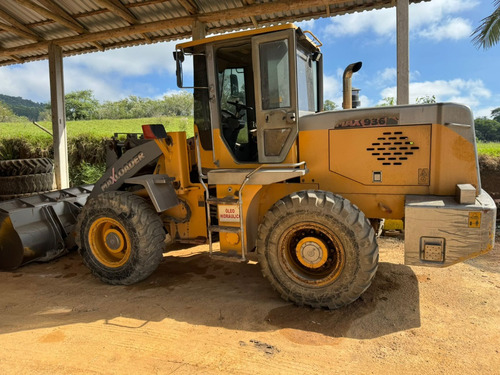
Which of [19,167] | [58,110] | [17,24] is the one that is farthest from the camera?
[58,110]

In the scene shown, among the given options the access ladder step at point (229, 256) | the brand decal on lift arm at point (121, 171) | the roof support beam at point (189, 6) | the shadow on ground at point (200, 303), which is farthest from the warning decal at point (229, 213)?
the roof support beam at point (189, 6)

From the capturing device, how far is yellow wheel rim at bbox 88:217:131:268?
190 inches

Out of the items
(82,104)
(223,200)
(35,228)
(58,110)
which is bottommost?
(35,228)

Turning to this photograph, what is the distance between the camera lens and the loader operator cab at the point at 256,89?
4.11 metres

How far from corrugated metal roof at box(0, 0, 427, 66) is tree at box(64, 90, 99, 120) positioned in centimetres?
3609

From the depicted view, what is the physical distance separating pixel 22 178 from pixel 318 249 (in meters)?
7.35

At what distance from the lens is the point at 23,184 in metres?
8.38

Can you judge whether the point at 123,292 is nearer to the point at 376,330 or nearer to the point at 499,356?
the point at 376,330

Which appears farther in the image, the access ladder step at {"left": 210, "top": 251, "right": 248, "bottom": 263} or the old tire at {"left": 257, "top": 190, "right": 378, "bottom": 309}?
the access ladder step at {"left": 210, "top": 251, "right": 248, "bottom": 263}

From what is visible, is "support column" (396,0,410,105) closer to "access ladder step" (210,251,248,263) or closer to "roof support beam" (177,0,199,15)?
"roof support beam" (177,0,199,15)

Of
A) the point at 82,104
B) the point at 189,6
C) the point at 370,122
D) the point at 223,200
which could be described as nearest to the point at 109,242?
the point at 223,200

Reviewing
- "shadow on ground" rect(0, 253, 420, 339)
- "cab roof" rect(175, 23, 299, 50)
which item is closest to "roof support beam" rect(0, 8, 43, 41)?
"shadow on ground" rect(0, 253, 420, 339)

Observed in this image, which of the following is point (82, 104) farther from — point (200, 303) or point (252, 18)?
point (200, 303)

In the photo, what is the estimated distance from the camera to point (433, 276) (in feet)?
15.4
